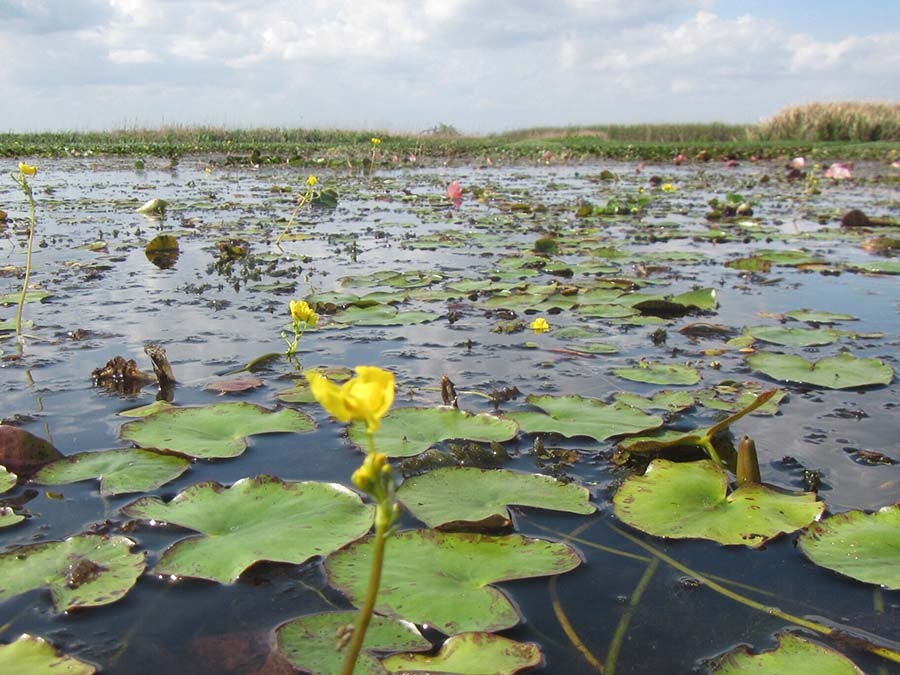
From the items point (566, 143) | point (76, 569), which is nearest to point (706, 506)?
point (76, 569)

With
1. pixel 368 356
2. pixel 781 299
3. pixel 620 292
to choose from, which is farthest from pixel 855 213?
pixel 368 356

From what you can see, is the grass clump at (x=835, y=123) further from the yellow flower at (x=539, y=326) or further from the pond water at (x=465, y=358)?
the yellow flower at (x=539, y=326)

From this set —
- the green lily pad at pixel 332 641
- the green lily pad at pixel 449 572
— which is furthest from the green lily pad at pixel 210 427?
the green lily pad at pixel 332 641

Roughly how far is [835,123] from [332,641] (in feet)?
78.1

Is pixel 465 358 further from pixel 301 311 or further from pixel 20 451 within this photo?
pixel 20 451

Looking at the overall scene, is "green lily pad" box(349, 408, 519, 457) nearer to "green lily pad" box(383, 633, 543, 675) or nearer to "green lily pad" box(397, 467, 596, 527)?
"green lily pad" box(397, 467, 596, 527)

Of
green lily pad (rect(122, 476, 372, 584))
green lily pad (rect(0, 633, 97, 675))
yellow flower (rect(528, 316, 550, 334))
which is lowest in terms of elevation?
green lily pad (rect(0, 633, 97, 675))

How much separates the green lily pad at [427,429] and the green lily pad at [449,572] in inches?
15.6

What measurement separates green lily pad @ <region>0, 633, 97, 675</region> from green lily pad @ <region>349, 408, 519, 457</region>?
79 centimetres

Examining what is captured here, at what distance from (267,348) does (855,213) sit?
4805 millimetres

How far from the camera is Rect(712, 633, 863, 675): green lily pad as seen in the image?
99cm

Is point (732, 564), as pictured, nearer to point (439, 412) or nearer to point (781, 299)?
point (439, 412)

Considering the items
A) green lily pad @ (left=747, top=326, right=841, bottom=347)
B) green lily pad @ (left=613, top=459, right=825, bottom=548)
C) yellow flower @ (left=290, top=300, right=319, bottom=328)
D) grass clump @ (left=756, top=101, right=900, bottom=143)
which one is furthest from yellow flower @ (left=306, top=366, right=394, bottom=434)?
grass clump @ (left=756, top=101, right=900, bottom=143)

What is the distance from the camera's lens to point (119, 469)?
1.58m
